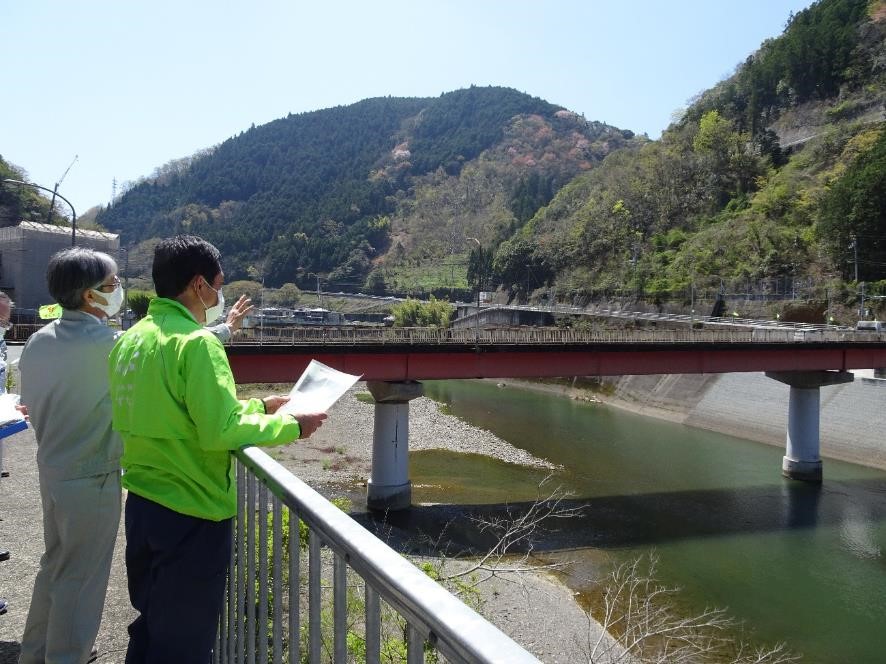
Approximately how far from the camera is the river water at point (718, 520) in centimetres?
1310

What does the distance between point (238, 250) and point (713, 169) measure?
10429cm

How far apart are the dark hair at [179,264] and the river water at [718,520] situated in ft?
42.6

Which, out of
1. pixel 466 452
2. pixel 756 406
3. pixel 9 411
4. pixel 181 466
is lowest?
pixel 466 452

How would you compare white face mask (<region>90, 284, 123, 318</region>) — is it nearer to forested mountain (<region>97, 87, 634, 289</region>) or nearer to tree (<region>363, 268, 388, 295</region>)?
forested mountain (<region>97, 87, 634, 289</region>)

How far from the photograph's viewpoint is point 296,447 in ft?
88.5

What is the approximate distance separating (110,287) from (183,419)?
144 centimetres

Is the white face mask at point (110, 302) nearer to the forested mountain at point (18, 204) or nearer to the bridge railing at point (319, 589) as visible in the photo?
the bridge railing at point (319, 589)

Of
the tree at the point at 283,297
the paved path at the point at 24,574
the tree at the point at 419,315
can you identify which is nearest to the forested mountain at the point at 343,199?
the tree at the point at 283,297

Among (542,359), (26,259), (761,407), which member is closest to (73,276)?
(542,359)

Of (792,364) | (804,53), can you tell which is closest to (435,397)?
(792,364)

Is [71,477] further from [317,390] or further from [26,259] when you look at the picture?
[26,259]

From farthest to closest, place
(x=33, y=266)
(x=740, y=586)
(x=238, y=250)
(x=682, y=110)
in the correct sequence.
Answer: (x=238, y=250)
(x=682, y=110)
(x=33, y=266)
(x=740, y=586)

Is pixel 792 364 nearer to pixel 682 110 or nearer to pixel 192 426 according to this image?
pixel 192 426

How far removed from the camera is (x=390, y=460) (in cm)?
1892
